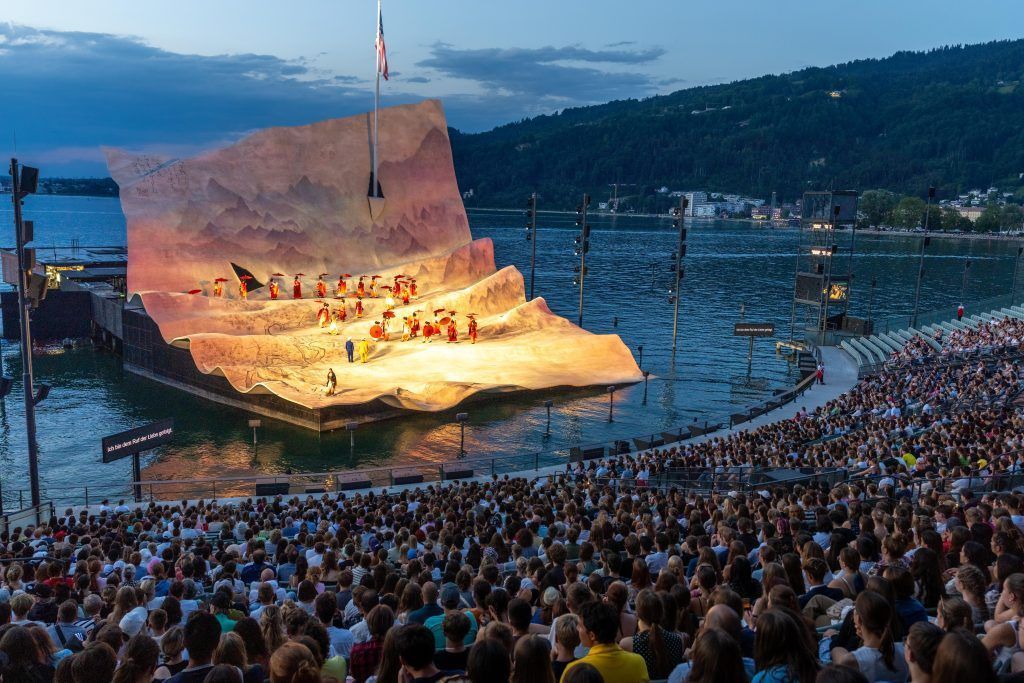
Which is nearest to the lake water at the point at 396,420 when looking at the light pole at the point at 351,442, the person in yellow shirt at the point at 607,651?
the light pole at the point at 351,442

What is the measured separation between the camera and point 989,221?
19138 cm

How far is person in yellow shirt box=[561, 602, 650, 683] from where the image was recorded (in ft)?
15.5

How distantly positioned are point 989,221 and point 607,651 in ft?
714

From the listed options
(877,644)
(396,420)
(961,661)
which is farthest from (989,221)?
(961,661)

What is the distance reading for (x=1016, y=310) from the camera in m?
46.2

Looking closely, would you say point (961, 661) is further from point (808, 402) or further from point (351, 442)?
point (808, 402)

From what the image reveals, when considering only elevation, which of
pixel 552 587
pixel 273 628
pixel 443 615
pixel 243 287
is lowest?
pixel 243 287

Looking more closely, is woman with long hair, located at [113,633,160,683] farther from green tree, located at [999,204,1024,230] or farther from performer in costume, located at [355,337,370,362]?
green tree, located at [999,204,1024,230]

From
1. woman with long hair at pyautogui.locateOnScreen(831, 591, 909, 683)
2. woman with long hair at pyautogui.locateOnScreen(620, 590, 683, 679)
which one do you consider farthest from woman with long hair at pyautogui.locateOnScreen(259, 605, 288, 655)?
woman with long hair at pyautogui.locateOnScreen(831, 591, 909, 683)

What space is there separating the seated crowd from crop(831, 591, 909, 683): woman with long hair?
13 mm

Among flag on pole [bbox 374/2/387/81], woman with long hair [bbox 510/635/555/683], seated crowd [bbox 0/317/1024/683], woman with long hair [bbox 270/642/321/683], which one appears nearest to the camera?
woman with long hair [bbox 510/635/555/683]

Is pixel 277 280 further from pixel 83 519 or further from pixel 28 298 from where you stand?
pixel 83 519

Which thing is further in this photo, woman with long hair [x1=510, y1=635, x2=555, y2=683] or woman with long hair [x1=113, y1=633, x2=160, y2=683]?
woman with long hair [x1=113, y1=633, x2=160, y2=683]

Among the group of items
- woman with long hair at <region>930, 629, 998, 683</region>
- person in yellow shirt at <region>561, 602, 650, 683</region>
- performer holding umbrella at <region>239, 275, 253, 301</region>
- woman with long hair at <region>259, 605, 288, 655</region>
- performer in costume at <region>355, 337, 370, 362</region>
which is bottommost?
performer in costume at <region>355, 337, 370, 362</region>
